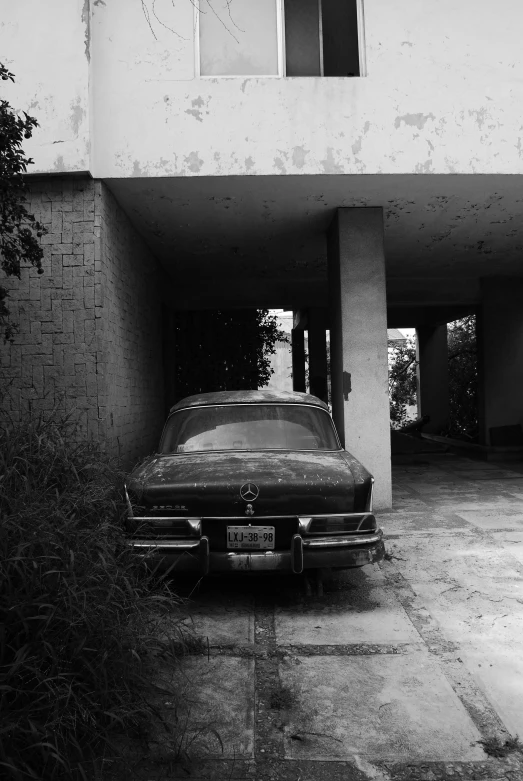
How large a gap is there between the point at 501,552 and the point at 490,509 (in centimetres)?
200

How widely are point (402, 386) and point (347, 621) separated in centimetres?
2029

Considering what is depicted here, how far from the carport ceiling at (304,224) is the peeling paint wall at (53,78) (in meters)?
0.57

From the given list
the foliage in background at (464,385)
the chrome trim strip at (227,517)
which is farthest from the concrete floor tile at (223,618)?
the foliage in background at (464,385)

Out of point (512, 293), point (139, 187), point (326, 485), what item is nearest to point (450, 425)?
point (512, 293)

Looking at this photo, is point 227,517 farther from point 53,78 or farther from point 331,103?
point 53,78

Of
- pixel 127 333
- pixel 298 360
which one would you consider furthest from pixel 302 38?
pixel 298 360

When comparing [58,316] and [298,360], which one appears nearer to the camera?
[58,316]

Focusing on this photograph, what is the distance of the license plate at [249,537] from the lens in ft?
12.8

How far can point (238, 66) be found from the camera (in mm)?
6539

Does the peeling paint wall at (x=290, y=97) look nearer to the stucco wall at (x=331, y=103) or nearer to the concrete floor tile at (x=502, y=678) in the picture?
the stucco wall at (x=331, y=103)

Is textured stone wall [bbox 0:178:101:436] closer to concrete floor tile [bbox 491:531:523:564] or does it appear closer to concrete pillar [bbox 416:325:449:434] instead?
concrete floor tile [bbox 491:531:523:564]

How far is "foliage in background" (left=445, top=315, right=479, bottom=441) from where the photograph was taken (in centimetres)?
1791

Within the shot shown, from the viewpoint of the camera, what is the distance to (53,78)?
609 cm

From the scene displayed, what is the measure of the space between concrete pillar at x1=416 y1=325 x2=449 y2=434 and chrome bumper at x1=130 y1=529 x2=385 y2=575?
1654 centimetres
